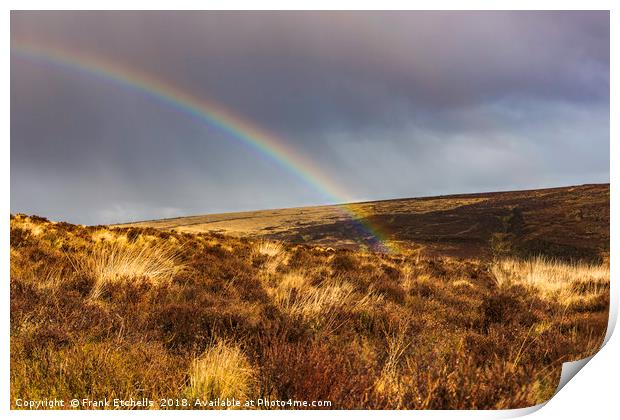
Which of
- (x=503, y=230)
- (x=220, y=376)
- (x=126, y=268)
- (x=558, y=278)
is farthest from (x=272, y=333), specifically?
(x=503, y=230)

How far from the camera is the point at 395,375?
137 inches

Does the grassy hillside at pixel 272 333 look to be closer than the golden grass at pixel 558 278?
Yes

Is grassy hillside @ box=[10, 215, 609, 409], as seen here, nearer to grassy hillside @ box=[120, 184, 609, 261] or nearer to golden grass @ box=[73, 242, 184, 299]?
golden grass @ box=[73, 242, 184, 299]

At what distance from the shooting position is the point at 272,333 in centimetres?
414

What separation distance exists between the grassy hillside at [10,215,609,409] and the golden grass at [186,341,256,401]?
0.01 meters

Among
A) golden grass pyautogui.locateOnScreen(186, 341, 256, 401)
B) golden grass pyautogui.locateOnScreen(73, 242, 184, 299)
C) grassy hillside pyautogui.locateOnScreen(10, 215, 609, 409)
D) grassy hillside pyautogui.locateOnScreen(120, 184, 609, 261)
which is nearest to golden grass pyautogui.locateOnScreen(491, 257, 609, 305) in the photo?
grassy hillside pyautogui.locateOnScreen(10, 215, 609, 409)

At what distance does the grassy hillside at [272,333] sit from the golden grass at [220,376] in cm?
→ 1

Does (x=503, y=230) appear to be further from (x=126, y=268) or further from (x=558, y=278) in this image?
(x=126, y=268)

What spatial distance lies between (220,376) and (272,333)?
784 millimetres

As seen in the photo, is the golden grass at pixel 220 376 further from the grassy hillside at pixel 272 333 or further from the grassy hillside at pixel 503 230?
the grassy hillside at pixel 503 230

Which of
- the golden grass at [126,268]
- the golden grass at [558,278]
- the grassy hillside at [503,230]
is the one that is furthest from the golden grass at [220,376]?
the grassy hillside at [503,230]

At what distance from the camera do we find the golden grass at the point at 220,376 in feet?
11.3

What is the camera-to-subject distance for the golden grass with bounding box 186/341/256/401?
11.3 feet
